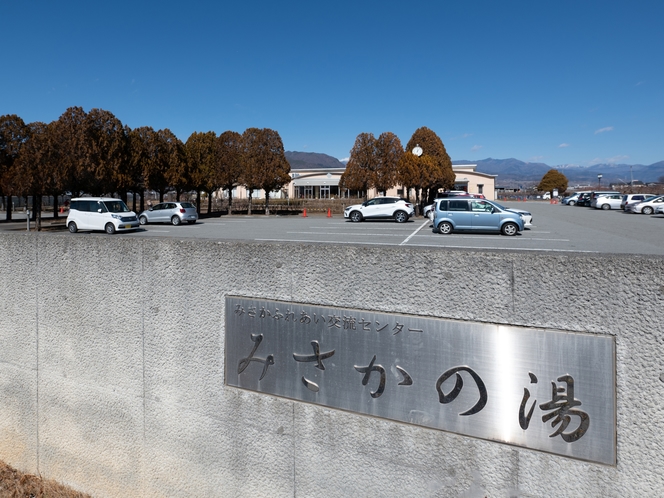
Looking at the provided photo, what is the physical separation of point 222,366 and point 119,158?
1278 inches

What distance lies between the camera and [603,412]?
7.42 feet

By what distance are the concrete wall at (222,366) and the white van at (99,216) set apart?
1917 cm

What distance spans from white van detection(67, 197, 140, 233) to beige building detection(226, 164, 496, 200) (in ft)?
130

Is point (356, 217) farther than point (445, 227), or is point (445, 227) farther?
point (356, 217)

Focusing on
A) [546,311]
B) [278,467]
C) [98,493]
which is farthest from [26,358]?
[546,311]

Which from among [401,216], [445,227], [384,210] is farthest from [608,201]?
[445,227]

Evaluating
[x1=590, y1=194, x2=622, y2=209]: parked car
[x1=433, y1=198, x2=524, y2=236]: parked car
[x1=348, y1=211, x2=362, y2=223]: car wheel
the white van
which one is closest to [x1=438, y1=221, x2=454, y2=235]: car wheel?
[x1=433, y1=198, x2=524, y2=236]: parked car

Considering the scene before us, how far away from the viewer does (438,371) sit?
259 cm

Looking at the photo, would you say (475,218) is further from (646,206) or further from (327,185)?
(327,185)

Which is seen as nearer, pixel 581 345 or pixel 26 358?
pixel 581 345

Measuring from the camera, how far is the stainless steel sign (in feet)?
7.54

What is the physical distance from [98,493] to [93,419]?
0.60 meters

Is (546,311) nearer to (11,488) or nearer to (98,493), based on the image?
(98,493)

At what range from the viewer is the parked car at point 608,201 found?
42719mm
